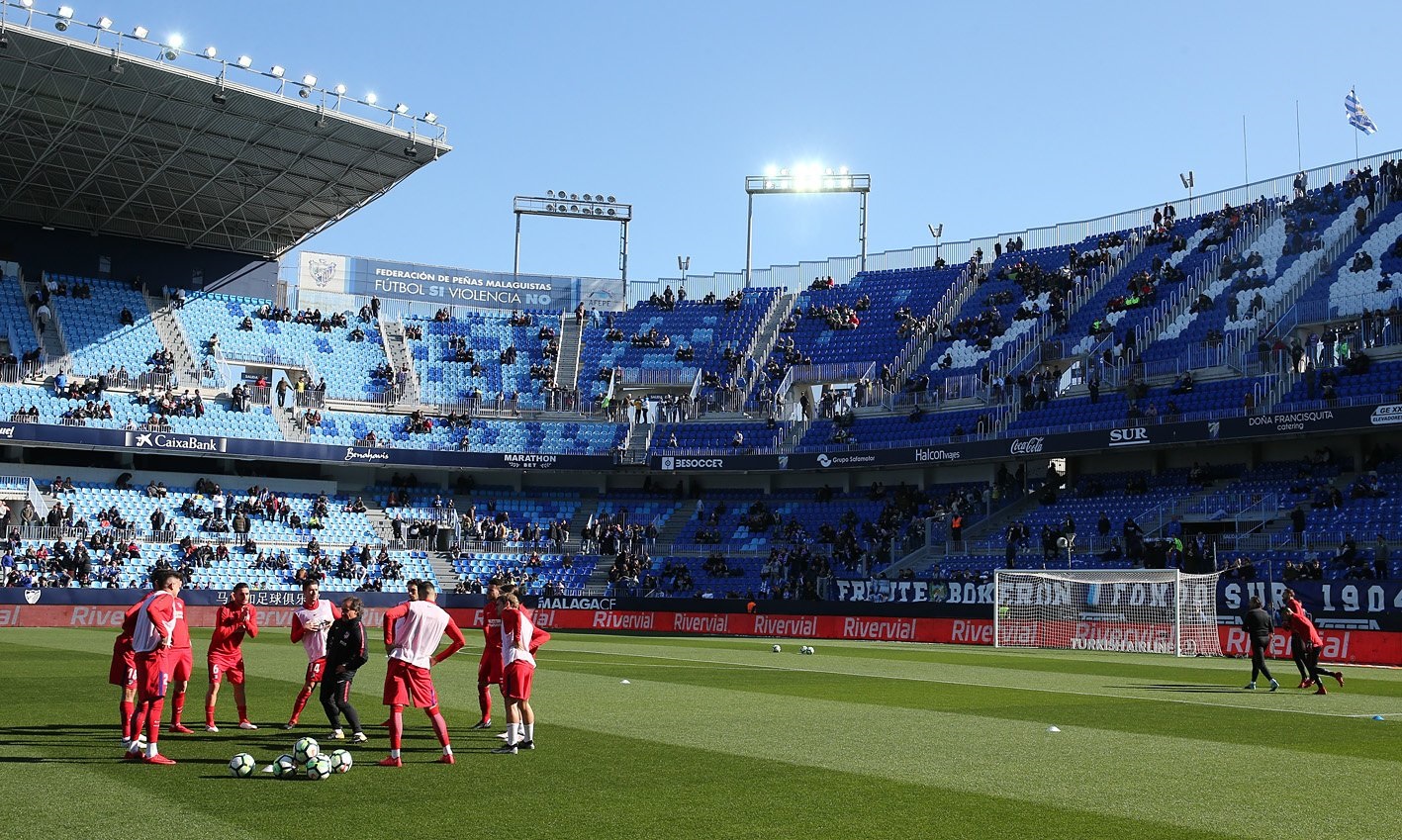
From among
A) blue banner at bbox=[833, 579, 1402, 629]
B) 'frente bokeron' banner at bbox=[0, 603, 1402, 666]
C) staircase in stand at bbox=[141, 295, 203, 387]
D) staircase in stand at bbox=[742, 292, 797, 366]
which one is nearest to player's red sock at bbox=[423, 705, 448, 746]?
blue banner at bbox=[833, 579, 1402, 629]

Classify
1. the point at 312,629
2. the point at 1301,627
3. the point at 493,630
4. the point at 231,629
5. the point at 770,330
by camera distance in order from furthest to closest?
the point at 770,330
the point at 1301,627
the point at 231,629
the point at 493,630
the point at 312,629

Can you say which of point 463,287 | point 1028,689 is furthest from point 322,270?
point 1028,689

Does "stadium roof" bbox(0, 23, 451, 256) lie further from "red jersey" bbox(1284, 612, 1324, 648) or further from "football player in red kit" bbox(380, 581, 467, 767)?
"red jersey" bbox(1284, 612, 1324, 648)

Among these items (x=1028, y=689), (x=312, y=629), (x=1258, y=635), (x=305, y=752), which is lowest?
(x=1028, y=689)

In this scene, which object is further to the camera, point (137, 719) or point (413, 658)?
point (413, 658)

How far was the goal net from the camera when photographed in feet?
123

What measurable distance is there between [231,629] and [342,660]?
7.23ft

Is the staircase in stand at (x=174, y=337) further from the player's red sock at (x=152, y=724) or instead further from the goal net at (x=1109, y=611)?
the player's red sock at (x=152, y=724)

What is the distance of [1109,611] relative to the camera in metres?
38.9

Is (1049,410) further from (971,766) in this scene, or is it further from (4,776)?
(4,776)

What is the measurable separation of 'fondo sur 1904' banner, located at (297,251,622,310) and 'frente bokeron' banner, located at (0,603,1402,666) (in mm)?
26184

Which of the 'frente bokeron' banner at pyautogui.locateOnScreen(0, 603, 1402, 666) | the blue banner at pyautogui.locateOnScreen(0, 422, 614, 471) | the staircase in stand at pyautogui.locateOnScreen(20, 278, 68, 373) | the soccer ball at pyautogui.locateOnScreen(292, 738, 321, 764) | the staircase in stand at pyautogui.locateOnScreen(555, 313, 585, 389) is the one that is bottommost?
the 'frente bokeron' banner at pyautogui.locateOnScreen(0, 603, 1402, 666)

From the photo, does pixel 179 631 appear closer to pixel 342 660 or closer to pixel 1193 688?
pixel 342 660

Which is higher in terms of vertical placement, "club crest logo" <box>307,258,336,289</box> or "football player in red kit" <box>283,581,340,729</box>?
"club crest logo" <box>307,258,336,289</box>
